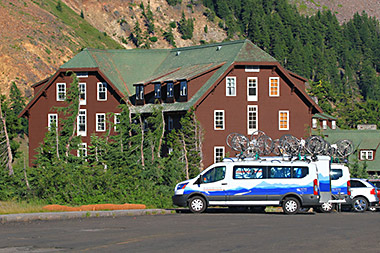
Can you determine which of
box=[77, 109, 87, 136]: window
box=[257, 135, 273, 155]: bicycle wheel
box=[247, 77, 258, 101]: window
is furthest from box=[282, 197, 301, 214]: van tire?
box=[77, 109, 87, 136]: window

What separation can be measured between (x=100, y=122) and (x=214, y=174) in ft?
129

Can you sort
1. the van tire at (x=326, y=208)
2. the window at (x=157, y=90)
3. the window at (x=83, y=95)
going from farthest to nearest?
the window at (x=83, y=95)
the window at (x=157, y=90)
the van tire at (x=326, y=208)

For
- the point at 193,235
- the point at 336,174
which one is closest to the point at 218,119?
the point at 336,174

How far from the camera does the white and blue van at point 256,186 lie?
30734 mm

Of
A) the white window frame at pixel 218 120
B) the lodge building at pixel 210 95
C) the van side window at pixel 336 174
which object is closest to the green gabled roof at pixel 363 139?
the lodge building at pixel 210 95

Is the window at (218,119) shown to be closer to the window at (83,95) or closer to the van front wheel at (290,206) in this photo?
the window at (83,95)

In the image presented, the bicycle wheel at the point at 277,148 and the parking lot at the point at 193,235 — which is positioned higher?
the bicycle wheel at the point at 277,148

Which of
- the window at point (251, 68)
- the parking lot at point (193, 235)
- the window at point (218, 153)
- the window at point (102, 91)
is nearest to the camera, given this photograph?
the parking lot at point (193, 235)

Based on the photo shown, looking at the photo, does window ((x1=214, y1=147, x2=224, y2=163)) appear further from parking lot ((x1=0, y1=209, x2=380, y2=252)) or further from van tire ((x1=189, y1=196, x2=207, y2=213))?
parking lot ((x1=0, y1=209, x2=380, y2=252))

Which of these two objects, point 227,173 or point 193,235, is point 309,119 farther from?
point 193,235

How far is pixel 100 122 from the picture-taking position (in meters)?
69.2

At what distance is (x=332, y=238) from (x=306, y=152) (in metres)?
17.3

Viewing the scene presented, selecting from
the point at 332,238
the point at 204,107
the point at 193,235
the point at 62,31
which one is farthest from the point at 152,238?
the point at 62,31

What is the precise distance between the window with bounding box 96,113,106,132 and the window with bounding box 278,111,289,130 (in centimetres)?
1584
